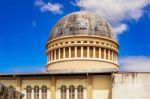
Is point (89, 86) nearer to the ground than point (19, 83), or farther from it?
nearer to the ground

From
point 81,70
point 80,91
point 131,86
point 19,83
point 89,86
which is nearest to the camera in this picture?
point 131,86

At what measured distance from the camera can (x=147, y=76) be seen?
4250 centimetres

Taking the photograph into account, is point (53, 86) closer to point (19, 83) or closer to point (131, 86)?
point (19, 83)

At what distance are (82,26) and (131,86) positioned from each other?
48.4ft

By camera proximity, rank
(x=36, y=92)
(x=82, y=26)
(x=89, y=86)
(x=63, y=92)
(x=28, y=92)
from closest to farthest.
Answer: (x=89, y=86), (x=63, y=92), (x=36, y=92), (x=28, y=92), (x=82, y=26)

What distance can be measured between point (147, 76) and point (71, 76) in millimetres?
8417

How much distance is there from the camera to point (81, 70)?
169 ft

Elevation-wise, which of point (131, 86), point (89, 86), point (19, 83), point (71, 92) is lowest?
point (71, 92)

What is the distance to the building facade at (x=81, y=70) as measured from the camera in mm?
42812


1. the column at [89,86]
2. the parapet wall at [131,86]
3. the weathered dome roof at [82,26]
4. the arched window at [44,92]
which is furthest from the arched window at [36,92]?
the weathered dome roof at [82,26]

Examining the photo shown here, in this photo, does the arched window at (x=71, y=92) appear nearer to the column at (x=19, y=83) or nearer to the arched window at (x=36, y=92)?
the arched window at (x=36, y=92)

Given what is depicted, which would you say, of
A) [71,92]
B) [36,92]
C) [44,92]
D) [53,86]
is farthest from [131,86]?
[36,92]

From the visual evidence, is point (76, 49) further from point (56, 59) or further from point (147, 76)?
point (147, 76)

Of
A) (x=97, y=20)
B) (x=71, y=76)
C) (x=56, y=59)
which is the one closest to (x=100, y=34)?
(x=97, y=20)
